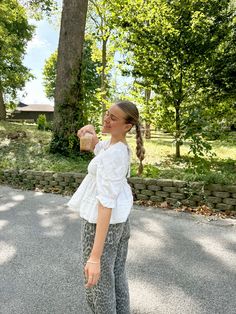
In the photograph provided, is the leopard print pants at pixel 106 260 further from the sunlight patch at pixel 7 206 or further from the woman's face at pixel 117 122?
the sunlight patch at pixel 7 206

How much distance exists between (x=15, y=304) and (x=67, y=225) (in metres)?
2.24

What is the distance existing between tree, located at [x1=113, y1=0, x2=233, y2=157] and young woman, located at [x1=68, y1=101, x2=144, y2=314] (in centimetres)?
691

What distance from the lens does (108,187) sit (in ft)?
5.93

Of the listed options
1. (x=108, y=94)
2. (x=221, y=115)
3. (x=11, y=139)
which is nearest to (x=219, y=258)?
(x=221, y=115)

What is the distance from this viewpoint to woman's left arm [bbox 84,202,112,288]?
1767mm

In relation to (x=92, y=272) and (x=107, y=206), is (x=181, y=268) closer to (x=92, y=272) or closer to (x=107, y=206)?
(x=92, y=272)

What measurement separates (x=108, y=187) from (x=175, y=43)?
8.33 m

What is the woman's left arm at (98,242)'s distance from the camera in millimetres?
1767

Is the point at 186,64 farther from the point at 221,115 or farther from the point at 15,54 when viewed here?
the point at 15,54

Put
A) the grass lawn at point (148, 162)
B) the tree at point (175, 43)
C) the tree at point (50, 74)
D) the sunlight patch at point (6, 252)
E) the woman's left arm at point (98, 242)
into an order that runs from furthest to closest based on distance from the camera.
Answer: the tree at point (50, 74) < the tree at point (175, 43) < the grass lawn at point (148, 162) < the sunlight patch at point (6, 252) < the woman's left arm at point (98, 242)

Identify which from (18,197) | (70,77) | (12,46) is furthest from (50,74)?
(18,197)

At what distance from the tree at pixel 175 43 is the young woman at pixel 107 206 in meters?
6.91

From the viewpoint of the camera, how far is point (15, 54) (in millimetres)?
22500

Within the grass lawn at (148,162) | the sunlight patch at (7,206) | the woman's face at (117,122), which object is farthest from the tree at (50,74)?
the woman's face at (117,122)
